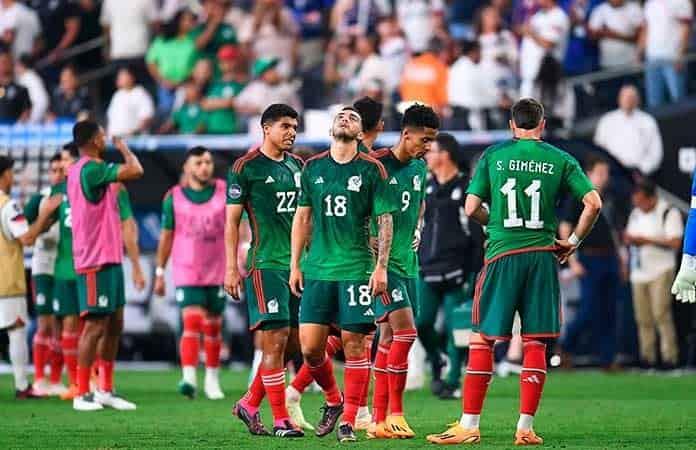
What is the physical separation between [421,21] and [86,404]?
1009 centimetres

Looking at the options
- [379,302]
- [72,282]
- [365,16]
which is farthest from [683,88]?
[379,302]

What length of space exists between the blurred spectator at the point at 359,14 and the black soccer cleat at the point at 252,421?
1252cm

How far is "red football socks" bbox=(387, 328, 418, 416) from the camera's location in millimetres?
11945

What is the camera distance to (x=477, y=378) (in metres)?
11.2

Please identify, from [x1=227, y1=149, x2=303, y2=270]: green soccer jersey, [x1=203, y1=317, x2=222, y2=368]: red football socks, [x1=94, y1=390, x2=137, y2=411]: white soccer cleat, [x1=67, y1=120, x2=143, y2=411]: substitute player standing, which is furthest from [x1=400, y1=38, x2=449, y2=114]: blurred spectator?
[x1=227, y1=149, x2=303, y2=270]: green soccer jersey

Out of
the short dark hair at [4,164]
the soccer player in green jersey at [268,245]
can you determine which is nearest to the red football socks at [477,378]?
the soccer player in green jersey at [268,245]

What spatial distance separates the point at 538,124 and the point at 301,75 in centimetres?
1315

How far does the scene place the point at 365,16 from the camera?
24359 mm

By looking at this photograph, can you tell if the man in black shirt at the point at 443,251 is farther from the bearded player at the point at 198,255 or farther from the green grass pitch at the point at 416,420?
the bearded player at the point at 198,255

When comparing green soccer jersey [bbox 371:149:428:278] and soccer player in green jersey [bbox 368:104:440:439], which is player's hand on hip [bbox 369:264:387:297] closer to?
soccer player in green jersey [bbox 368:104:440:439]

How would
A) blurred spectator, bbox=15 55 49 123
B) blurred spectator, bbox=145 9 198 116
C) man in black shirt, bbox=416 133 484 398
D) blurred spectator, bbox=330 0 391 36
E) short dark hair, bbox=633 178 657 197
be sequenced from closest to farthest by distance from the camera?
1. man in black shirt, bbox=416 133 484 398
2. short dark hair, bbox=633 178 657 197
3. blurred spectator, bbox=15 55 49 123
4. blurred spectator, bbox=145 9 198 116
5. blurred spectator, bbox=330 0 391 36

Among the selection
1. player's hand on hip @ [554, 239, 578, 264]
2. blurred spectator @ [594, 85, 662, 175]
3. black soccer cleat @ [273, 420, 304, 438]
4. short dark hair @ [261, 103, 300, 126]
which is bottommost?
black soccer cleat @ [273, 420, 304, 438]

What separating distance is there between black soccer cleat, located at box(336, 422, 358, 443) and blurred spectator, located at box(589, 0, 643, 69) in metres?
11.7

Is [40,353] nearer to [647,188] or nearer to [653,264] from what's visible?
[647,188]
